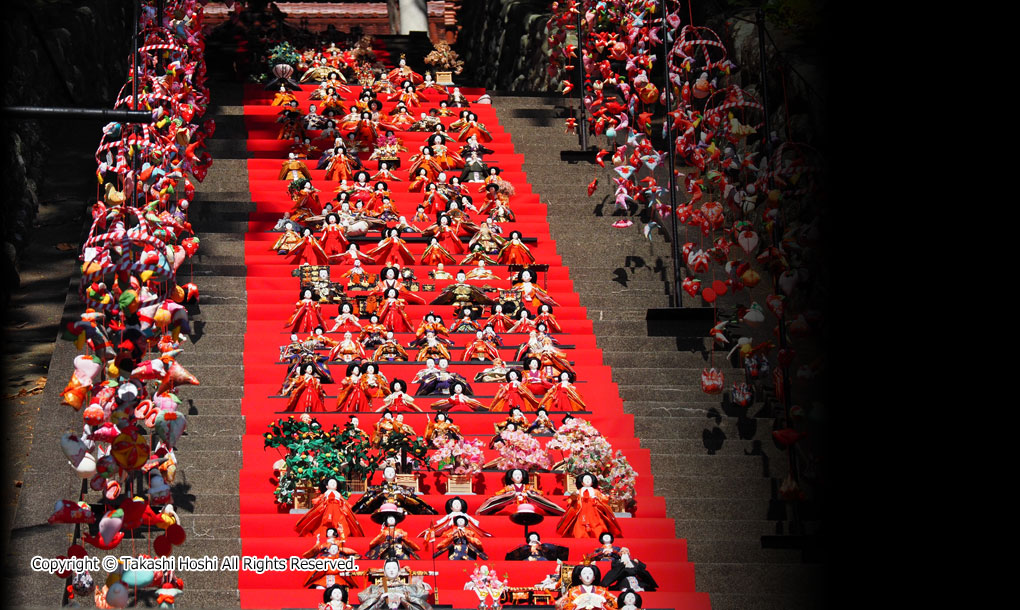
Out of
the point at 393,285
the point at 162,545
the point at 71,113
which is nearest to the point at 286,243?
the point at 393,285

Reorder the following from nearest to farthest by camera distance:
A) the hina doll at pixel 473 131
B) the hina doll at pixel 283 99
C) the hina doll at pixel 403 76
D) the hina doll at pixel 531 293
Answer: the hina doll at pixel 531 293 < the hina doll at pixel 473 131 < the hina doll at pixel 283 99 < the hina doll at pixel 403 76

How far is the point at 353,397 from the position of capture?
1394 centimetres

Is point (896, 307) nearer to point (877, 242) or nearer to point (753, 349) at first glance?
point (877, 242)

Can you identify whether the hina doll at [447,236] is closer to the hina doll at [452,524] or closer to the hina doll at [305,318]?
the hina doll at [305,318]

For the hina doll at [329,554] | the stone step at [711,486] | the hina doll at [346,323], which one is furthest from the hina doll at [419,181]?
the hina doll at [329,554]

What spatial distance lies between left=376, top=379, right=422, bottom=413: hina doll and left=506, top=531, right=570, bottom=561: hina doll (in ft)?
8.00

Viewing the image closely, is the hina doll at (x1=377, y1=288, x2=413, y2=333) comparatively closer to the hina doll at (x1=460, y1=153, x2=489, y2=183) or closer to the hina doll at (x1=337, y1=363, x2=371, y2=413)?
the hina doll at (x1=337, y1=363, x2=371, y2=413)

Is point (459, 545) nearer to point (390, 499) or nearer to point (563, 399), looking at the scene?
point (390, 499)

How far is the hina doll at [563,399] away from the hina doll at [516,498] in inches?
58.9

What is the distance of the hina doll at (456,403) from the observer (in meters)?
14.0

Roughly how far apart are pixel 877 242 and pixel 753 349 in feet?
20.6

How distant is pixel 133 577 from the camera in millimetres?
9734

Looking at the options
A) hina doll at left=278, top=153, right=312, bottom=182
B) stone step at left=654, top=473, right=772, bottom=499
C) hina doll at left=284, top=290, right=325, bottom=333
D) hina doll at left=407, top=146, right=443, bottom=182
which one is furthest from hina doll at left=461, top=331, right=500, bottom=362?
hina doll at left=278, top=153, right=312, bottom=182

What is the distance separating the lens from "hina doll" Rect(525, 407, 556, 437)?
1352 centimetres
